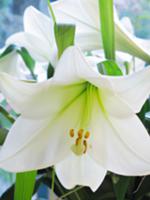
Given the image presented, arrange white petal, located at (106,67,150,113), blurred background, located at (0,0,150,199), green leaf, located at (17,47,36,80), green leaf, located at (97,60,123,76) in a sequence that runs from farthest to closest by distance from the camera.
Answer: blurred background, located at (0,0,150,199), green leaf, located at (17,47,36,80), green leaf, located at (97,60,123,76), white petal, located at (106,67,150,113)

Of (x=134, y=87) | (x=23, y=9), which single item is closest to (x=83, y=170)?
(x=134, y=87)

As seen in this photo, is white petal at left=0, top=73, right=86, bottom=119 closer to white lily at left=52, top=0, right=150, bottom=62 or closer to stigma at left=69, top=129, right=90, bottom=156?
stigma at left=69, top=129, right=90, bottom=156

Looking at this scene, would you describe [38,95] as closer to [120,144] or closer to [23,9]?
[120,144]

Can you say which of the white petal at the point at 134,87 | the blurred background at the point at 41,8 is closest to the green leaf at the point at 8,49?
the white petal at the point at 134,87

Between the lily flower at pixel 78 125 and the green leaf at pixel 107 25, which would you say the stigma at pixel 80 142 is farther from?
the green leaf at pixel 107 25

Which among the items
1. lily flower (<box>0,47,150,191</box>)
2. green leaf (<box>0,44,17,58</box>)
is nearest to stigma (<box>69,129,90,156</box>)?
lily flower (<box>0,47,150,191</box>)
